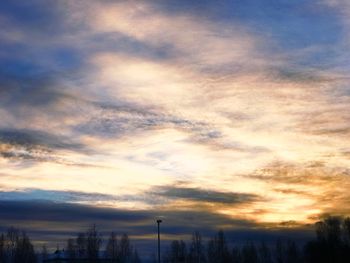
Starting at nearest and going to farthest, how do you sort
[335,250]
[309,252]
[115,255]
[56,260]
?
[56,260]
[335,250]
[309,252]
[115,255]

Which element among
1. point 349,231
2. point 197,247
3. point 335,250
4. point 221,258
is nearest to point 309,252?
point 335,250

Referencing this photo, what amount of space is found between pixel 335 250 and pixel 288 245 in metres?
67.9

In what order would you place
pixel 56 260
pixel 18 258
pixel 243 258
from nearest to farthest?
pixel 56 260
pixel 18 258
pixel 243 258

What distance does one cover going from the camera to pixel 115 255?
160 meters

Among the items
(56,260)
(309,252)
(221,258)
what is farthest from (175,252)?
(56,260)

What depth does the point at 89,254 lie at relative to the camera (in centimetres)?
13950

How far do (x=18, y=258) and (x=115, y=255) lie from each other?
90.4 ft

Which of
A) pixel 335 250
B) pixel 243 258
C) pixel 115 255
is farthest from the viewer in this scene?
pixel 243 258

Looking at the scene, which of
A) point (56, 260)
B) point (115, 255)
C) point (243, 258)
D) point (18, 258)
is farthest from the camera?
point (243, 258)

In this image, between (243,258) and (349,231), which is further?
(243,258)

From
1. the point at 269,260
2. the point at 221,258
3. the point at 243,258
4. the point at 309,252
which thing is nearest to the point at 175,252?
the point at 221,258

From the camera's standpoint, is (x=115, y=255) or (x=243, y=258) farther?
(x=243, y=258)

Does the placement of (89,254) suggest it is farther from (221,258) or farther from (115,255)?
(221,258)

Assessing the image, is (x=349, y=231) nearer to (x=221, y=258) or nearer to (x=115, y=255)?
(x=221, y=258)
